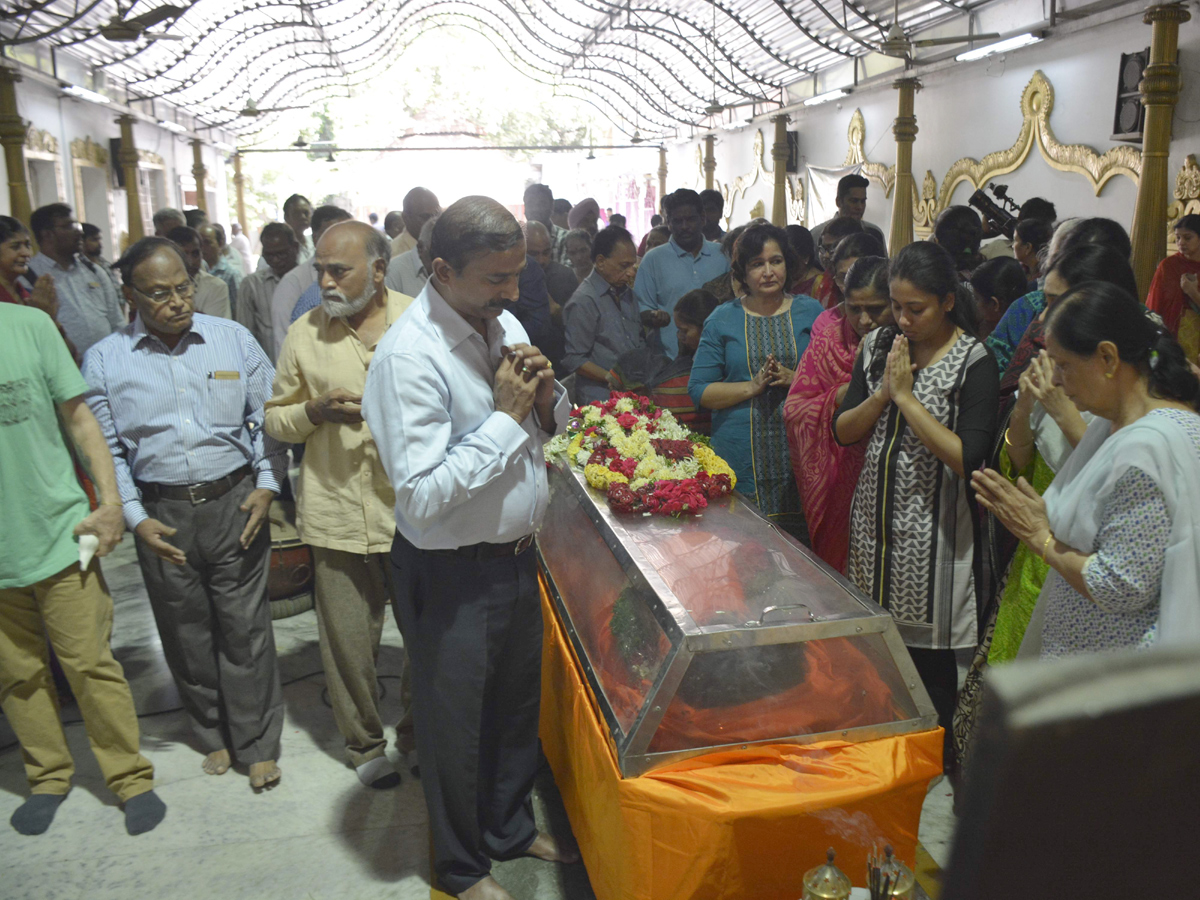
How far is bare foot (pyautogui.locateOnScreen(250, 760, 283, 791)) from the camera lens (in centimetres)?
320

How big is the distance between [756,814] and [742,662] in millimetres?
336

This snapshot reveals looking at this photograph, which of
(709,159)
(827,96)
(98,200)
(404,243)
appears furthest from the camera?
(709,159)

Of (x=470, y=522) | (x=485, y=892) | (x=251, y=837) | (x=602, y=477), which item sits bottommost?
(x=251, y=837)

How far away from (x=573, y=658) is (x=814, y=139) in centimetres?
1173

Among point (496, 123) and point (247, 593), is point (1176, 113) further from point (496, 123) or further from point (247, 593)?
point (496, 123)

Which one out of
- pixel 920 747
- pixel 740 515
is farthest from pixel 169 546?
pixel 920 747

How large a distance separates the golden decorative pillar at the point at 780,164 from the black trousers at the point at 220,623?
11361mm

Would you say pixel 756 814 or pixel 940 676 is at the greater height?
pixel 756 814

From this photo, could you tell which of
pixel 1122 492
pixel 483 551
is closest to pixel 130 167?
pixel 483 551

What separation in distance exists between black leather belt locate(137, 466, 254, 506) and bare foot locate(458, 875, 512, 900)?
149 cm

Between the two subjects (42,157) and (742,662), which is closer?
(742,662)

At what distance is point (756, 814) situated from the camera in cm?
200

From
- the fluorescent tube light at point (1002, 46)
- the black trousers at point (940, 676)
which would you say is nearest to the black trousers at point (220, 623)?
the black trousers at point (940, 676)

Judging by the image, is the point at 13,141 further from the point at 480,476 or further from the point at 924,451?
the point at 924,451
